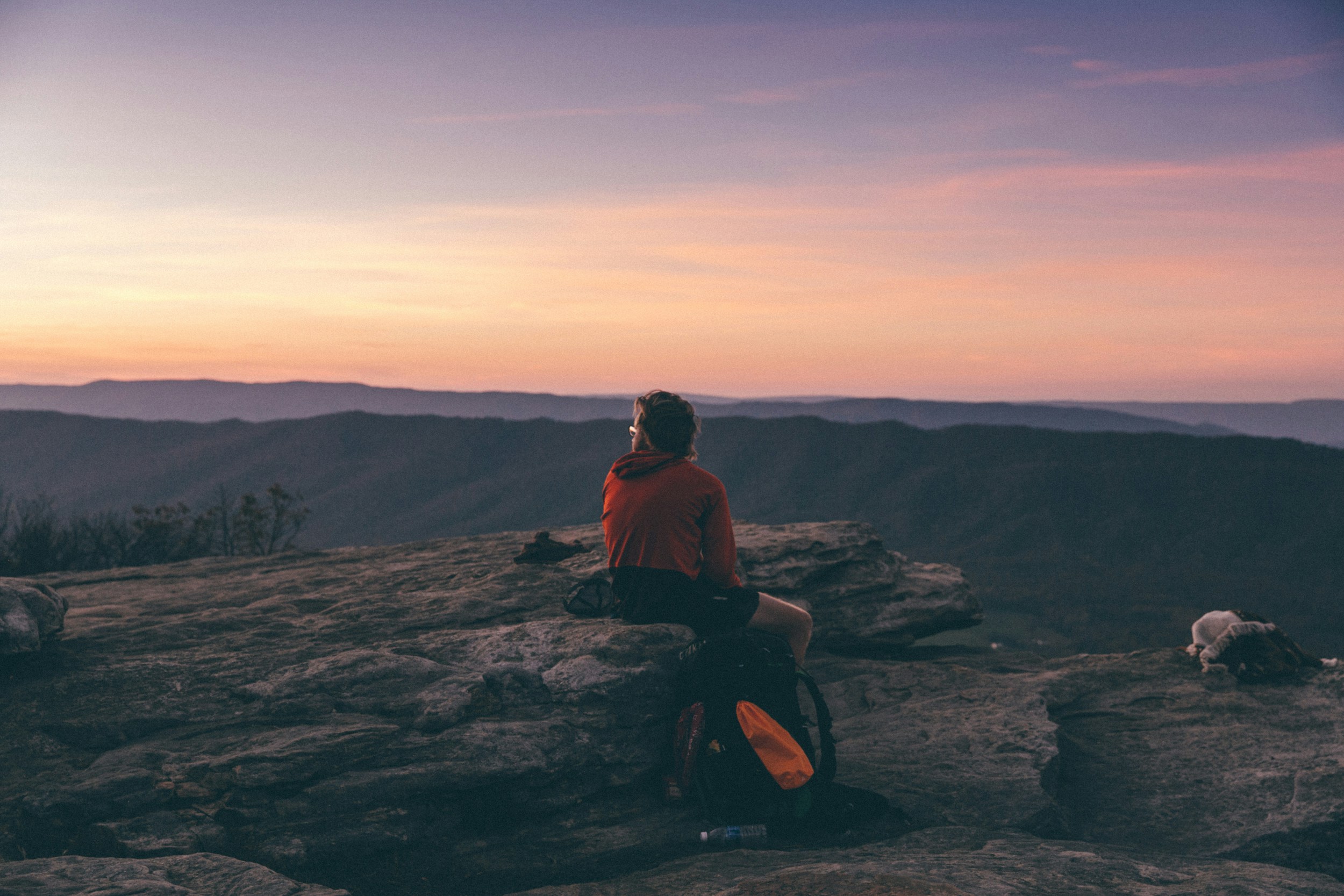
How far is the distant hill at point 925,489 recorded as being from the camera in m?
69.4

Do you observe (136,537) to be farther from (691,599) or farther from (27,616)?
(691,599)

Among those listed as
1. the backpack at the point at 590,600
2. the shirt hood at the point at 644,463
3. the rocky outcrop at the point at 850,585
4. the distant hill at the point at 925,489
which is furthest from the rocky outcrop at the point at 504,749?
the distant hill at the point at 925,489

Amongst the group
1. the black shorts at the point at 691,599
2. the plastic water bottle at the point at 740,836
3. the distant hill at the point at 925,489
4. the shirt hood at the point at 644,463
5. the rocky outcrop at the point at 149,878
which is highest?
the shirt hood at the point at 644,463

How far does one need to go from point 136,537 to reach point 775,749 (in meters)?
22.9

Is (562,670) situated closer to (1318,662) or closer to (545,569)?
(545,569)

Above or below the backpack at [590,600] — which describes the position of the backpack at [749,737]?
below

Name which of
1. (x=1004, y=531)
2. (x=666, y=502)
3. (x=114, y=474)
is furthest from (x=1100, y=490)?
(x=114, y=474)

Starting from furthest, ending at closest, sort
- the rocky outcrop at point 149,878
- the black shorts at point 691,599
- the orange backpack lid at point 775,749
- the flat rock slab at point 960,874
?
1. the black shorts at point 691,599
2. the orange backpack lid at point 775,749
3. the flat rock slab at point 960,874
4. the rocky outcrop at point 149,878

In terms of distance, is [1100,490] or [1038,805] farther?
[1100,490]

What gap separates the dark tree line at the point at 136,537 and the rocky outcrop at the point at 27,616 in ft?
19.9

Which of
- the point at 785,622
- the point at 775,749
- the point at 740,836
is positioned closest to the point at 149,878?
the point at 740,836

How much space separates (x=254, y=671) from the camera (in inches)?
258

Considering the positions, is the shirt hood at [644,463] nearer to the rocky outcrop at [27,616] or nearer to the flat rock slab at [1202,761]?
the flat rock slab at [1202,761]

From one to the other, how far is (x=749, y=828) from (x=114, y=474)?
5864 inches
